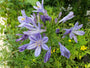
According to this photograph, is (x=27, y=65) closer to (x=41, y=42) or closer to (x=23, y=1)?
(x=41, y=42)

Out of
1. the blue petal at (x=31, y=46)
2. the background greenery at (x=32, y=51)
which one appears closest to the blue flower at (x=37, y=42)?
the blue petal at (x=31, y=46)

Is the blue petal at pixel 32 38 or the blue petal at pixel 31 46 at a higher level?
the blue petal at pixel 32 38

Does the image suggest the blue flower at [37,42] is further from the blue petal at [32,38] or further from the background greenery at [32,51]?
the background greenery at [32,51]

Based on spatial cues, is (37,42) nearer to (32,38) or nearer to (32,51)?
(32,38)

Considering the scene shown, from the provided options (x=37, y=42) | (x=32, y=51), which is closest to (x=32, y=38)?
(x=37, y=42)

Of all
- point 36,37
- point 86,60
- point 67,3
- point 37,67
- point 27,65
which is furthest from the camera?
point 67,3

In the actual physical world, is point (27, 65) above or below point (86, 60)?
above

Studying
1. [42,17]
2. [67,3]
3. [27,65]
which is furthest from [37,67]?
[67,3]

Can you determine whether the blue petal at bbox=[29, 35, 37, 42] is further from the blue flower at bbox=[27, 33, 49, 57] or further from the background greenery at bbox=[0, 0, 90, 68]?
the background greenery at bbox=[0, 0, 90, 68]

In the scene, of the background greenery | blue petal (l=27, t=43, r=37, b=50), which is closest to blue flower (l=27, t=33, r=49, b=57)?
blue petal (l=27, t=43, r=37, b=50)

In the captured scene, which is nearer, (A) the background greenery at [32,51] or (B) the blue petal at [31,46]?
(B) the blue petal at [31,46]

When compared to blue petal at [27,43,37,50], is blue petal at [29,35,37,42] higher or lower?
higher
